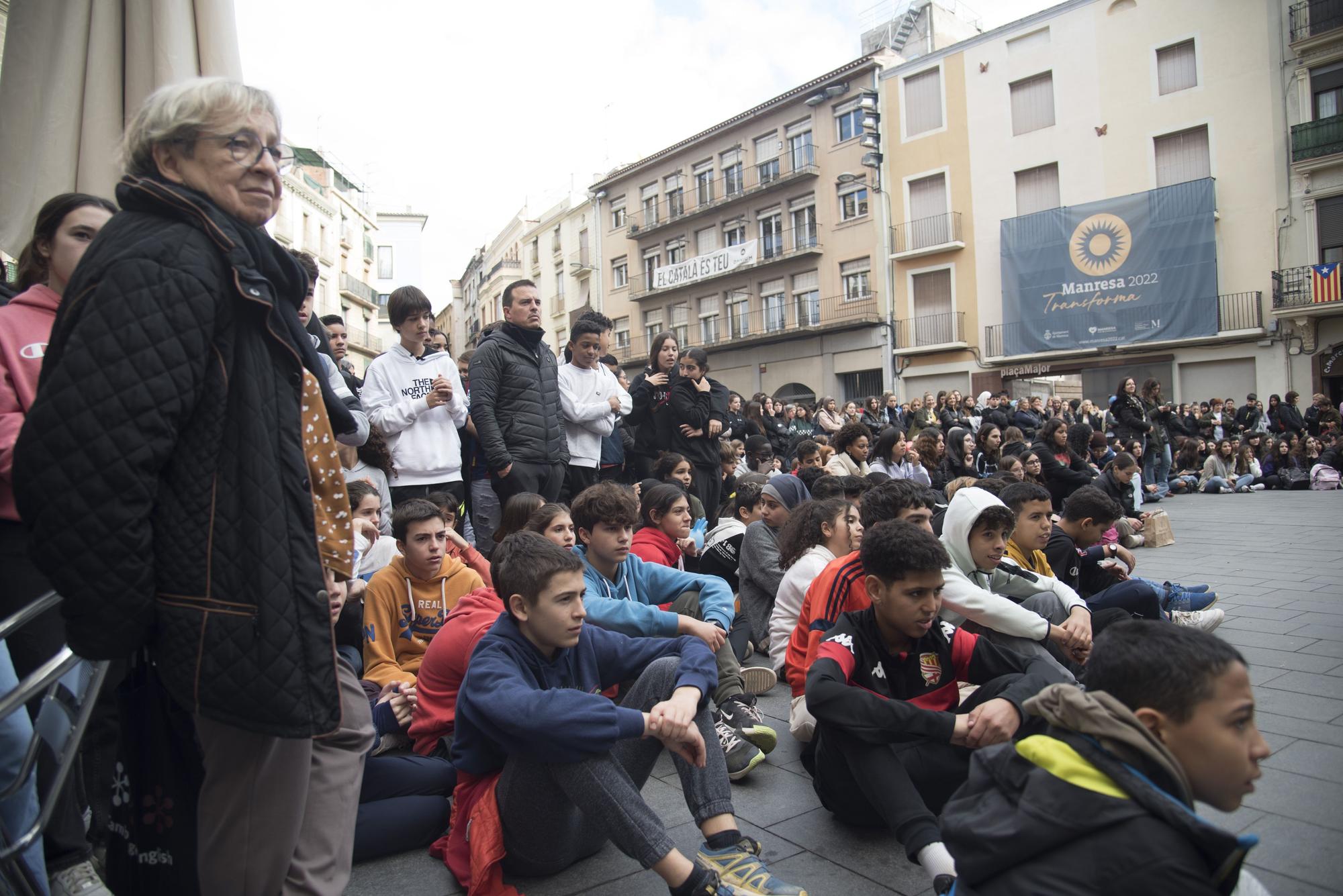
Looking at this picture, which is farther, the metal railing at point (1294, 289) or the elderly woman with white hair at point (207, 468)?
the metal railing at point (1294, 289)

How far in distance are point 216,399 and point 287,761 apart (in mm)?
802

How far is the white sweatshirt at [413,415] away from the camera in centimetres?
534

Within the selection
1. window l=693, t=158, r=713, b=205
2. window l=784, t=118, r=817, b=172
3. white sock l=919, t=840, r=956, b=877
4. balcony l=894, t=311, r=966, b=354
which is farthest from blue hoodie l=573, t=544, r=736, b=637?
window l=693, t=158, r=713, b=205

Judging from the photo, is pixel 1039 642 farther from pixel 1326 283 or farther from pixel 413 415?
pixel 1326 283

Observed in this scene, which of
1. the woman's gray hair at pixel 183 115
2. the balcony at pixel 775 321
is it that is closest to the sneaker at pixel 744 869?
the woman's gray hair at pixel 183 115

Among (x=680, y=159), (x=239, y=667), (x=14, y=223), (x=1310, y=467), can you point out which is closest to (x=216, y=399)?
(x=239, y=667)

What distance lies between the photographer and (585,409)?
630 centimetres

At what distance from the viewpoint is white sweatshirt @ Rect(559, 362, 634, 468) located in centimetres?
630

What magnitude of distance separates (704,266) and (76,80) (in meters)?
33.3

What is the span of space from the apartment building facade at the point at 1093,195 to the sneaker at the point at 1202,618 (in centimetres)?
2133

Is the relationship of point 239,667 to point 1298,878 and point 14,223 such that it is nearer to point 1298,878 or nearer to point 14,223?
point 14,223

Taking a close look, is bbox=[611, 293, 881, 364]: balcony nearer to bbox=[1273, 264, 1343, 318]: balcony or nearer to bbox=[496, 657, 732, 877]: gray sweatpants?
bbox=[1273, 264, 1343, 318]: balcony

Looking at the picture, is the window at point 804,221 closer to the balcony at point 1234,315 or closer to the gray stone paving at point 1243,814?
the balcony at point 1234,315

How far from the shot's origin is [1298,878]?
8.43 ft
